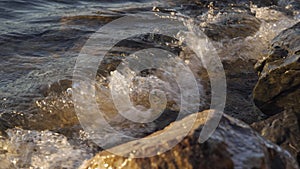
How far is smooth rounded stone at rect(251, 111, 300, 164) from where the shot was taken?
2.88 metres

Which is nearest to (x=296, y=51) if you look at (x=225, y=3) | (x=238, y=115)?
(x=238, y=115)

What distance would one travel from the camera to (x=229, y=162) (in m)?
2.21

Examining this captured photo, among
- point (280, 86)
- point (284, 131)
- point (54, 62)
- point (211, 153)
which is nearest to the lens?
point (211, 153)

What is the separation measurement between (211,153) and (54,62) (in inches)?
135

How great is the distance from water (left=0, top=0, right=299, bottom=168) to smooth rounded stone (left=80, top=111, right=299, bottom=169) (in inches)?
39.7

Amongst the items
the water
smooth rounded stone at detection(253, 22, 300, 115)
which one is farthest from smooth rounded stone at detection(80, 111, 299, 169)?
smooth rounded stone at detection(253, 22, 300, 115)

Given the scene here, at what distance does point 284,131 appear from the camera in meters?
3.00

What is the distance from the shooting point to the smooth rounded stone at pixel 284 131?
288 cm

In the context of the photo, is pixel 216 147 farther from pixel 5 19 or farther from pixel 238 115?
pixel 5 19

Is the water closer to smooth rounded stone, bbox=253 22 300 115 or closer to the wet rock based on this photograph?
the wet rock

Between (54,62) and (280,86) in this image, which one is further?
(54,62)

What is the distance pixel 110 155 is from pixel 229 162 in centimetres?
65

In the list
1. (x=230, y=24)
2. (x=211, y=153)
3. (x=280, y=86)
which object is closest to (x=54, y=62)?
(x=280, y=86)

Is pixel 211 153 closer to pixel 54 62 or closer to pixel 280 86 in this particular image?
pixel 280 86
